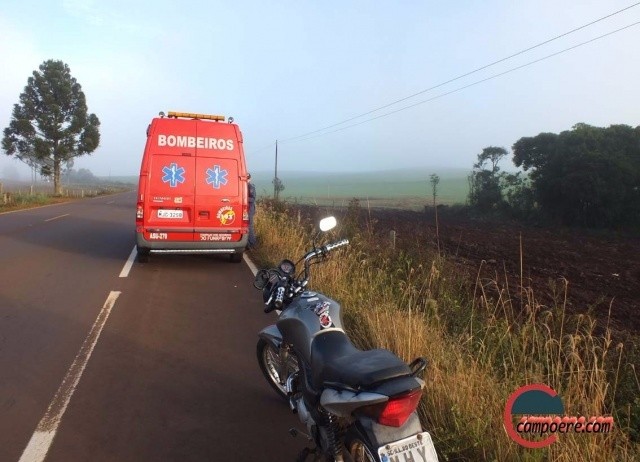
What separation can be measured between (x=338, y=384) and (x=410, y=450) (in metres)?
0.49

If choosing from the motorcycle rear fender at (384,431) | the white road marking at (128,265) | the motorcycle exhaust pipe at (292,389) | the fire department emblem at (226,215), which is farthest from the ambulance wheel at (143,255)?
the motorcycle rear fender at (384,431)

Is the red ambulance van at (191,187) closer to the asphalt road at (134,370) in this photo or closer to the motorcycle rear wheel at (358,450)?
the asphalt road at (134,370)

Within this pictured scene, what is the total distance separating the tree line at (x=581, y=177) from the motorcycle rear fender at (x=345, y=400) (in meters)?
23.9

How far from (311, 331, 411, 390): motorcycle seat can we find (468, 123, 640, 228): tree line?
2344 centimetres

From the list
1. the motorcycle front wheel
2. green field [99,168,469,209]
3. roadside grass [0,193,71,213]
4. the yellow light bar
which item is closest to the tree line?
green field [99,168,469,209]

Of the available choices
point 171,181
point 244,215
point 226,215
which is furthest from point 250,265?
point 171,181

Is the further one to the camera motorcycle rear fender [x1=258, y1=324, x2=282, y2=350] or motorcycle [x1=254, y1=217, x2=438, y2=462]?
motorcycle rear fender [x1=258, y1=324, x2=282, y2=350]

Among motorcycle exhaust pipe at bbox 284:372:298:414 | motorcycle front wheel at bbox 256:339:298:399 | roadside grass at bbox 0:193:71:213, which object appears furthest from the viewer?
roadside grass at bbox 0:193:71:213

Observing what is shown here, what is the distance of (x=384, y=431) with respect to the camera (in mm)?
2520

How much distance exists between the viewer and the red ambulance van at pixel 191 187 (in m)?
9.63

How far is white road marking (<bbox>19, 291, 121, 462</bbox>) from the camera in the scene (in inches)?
140

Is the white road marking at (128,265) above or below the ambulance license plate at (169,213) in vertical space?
below

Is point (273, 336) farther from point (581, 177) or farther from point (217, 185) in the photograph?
point (581, 177)

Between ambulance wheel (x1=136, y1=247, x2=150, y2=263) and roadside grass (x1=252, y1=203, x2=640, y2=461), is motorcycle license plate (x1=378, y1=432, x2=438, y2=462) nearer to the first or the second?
roadside grass (x1=252, y1=203, x2=640, y2=461)
